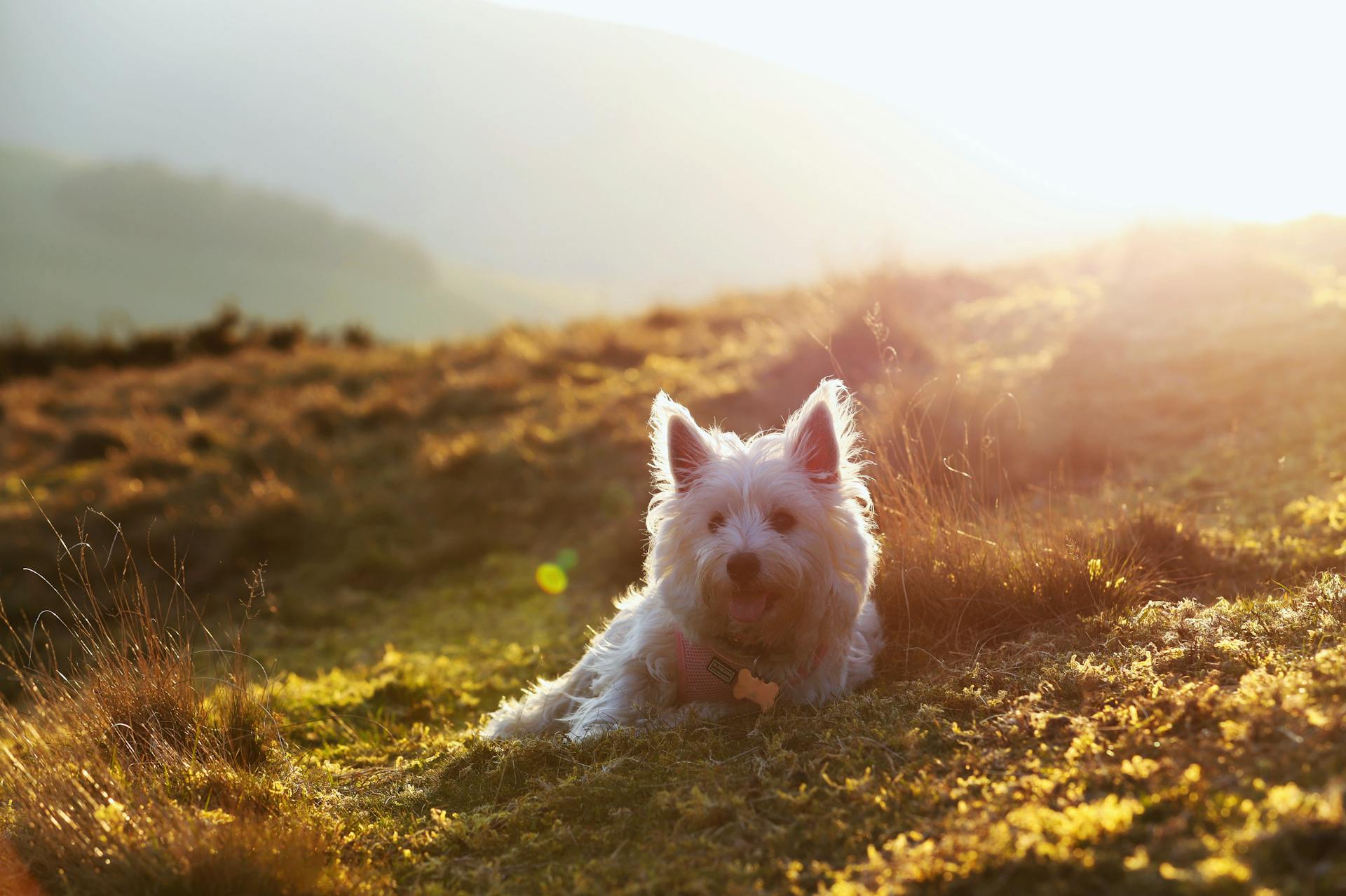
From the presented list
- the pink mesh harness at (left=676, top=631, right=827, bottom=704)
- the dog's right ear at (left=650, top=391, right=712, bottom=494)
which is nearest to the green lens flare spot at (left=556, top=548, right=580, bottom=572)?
the dog's right ear at (left=650, top=391, right=712, bottom=494)

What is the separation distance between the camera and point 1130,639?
454cm

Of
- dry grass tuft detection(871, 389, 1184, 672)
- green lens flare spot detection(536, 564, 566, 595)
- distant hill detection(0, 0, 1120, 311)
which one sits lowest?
green lens flare spot detection(536, 564, 566, 595)

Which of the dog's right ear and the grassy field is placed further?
the dog's right ear

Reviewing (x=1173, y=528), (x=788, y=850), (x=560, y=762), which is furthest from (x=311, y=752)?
(x=1173, y=528)

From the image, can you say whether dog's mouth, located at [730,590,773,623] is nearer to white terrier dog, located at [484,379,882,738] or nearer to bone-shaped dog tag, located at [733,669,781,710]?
white terrier dog, located at [484,379,882,738]

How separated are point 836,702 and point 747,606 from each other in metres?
0.64

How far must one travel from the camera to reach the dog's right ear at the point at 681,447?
16.1 ft

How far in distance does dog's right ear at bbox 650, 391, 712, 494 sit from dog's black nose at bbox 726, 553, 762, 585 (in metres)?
0.68

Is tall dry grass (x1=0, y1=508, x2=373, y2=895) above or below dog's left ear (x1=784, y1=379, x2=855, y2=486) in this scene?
below

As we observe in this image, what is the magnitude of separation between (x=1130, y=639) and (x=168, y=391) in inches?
894

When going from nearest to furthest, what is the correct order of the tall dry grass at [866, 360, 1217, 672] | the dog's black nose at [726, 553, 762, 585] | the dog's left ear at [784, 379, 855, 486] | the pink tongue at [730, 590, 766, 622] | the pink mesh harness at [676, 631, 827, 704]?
the dog's black nose at [726, 553, 762, 585] → the pink tongue at [730, 590, 766, 622] → the pink mesh harness at [676, 631, 827, 704] → the dog's left ear at [784, 379, 855, 486] → the tall dry grass at [866, 360, 1217, 672]

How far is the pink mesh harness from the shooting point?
15.2 ft

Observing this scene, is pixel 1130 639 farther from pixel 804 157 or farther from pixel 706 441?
pixel 804 157

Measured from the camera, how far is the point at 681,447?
16.3ft
